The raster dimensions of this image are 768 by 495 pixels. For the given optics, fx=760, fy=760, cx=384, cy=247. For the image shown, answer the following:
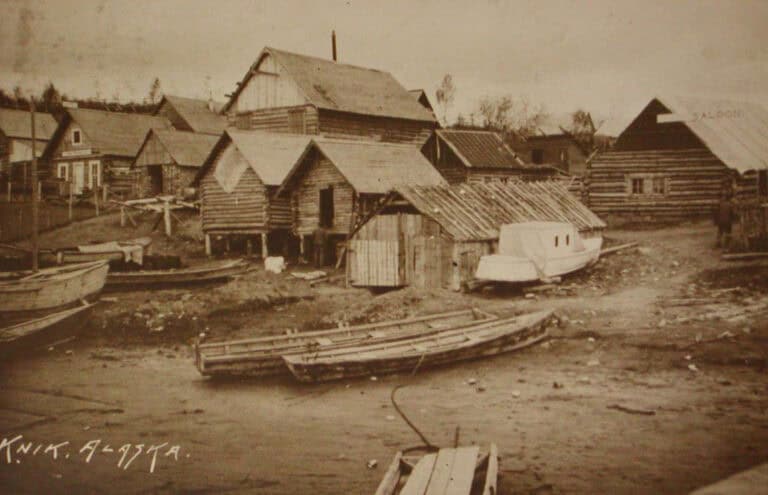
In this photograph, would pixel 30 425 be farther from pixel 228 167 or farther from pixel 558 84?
pixel 228 167

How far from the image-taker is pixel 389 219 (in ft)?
53.0

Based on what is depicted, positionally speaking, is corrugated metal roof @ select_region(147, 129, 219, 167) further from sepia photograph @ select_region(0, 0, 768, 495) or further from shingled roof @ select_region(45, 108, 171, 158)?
sepia photograph @ select_region(0, 0, 768, 495)

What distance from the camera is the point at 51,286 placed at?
11.1 m

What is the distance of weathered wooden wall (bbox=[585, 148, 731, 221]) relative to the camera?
19.7 metres

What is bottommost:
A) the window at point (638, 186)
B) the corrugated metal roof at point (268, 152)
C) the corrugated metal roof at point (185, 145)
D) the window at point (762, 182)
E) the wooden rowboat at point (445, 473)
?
the wooden rowboat at point (445, 473)

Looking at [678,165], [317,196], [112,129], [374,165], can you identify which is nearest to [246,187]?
[317,196]

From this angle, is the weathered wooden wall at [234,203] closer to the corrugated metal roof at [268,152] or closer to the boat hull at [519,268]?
the corrugated metal roof at [268,152]

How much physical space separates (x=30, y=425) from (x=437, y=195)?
10.3 metres

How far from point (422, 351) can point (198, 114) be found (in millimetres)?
32312

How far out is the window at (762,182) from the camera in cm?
1192

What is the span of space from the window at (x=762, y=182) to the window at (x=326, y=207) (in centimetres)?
1119

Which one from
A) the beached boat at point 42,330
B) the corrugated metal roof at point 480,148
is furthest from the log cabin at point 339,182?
the beached boat at point 42,330

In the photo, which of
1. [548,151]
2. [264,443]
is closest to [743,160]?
[264,443]

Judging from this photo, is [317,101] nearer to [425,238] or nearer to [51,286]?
[425,238]
